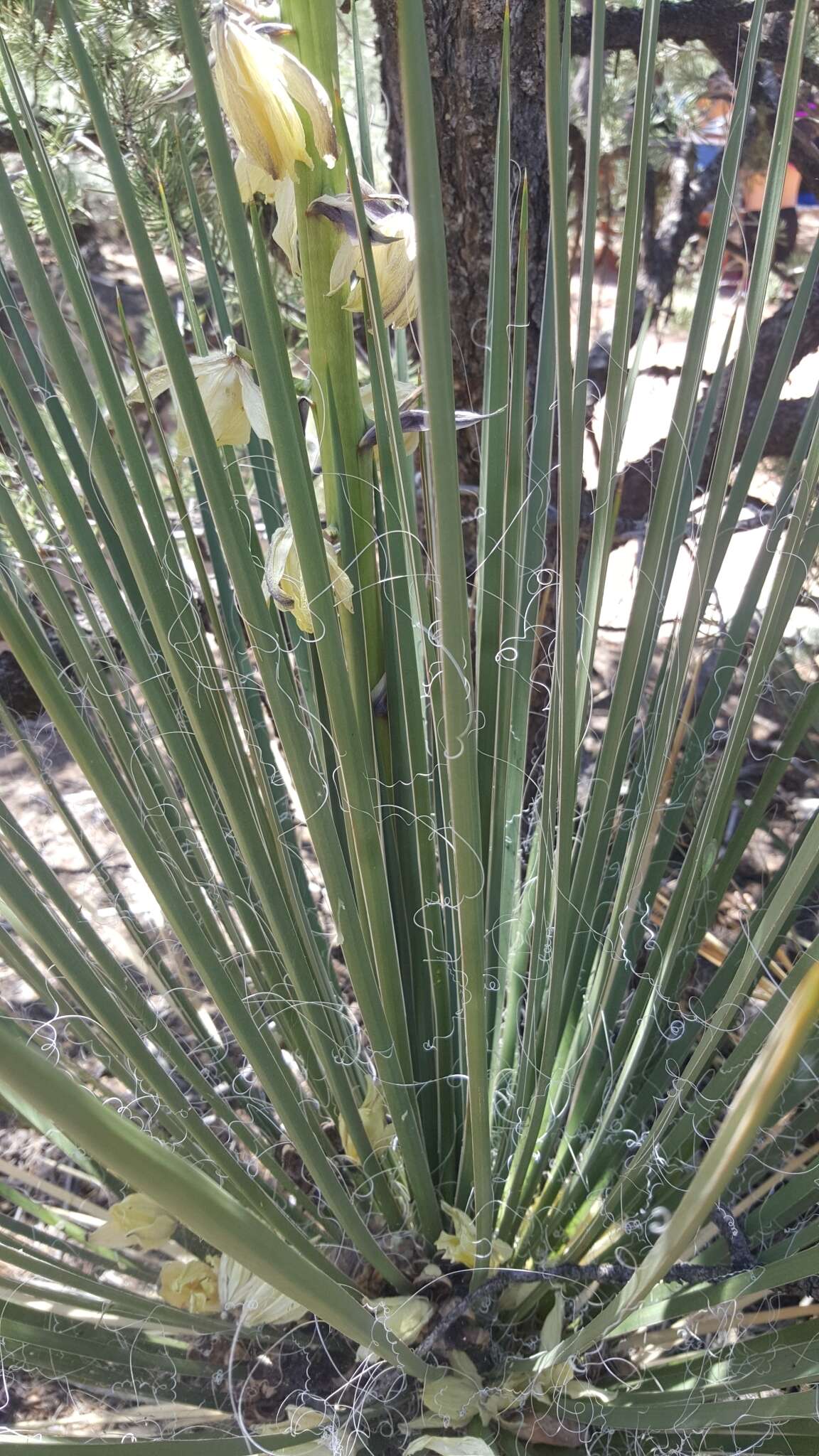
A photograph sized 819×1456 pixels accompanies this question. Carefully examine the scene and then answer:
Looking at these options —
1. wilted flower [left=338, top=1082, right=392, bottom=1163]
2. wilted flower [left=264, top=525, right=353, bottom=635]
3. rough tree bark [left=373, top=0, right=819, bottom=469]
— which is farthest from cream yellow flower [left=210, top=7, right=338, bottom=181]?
wilted flower [left=338, top=1082, right=392, bottom=1163]

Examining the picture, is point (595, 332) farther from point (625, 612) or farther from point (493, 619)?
point (493, 619)

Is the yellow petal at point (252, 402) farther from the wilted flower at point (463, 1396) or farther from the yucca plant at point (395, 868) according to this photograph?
the wilted flower at point (463, 1396)

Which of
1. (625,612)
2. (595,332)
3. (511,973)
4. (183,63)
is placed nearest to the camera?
(511,973)

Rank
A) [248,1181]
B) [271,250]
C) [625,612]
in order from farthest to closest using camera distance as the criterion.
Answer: [625,612]
[271,250]
[248,1181]

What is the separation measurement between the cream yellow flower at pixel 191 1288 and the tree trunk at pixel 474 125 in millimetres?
768

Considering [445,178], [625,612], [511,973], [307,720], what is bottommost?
[625,612]

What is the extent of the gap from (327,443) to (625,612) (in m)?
1.23

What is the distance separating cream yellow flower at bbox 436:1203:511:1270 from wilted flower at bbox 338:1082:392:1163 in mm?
81

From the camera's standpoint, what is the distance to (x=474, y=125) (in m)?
0.98

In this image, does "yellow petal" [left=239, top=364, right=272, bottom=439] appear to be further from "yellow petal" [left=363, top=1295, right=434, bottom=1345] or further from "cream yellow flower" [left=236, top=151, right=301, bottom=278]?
"yellow petal" [left=363, top=1295, right=434, bottom=1345]

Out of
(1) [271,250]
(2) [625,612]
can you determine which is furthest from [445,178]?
(2) [625,612]

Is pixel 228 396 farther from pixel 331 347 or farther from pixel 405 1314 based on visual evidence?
pixel 405 1314

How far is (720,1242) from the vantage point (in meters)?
0.62

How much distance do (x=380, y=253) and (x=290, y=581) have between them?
6.7 inches
